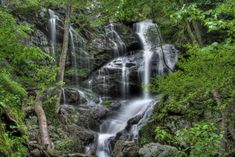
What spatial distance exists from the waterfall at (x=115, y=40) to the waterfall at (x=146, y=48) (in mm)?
1555

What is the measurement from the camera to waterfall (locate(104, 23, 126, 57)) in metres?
23.5

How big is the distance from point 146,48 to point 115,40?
2286 mm

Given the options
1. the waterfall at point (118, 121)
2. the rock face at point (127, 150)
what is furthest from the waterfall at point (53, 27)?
the rock face at point (127, 150)

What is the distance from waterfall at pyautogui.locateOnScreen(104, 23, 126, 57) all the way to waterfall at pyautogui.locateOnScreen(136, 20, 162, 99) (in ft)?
5.10

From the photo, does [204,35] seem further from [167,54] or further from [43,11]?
[43,11]

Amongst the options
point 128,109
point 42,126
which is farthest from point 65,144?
point 128,109

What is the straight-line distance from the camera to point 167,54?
2197 centimetres

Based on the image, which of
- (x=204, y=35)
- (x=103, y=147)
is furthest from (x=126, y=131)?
(x=204, y=35)

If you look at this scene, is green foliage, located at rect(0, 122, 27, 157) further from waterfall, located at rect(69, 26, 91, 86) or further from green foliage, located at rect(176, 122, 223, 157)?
waterfall, located at rect(69, 26, 91, 86)

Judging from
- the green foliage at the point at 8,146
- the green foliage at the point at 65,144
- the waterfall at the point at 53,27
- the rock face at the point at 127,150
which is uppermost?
the waterfall at the point at 53,27

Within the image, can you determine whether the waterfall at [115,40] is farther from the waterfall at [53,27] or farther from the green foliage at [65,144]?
the green foliage at [65,144]

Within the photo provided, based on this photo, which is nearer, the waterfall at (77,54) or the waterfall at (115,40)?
the waterfall at (77,54)

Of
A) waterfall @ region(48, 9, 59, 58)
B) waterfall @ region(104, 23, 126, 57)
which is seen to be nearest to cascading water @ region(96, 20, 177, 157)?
waterfall @ region(104, 23, 126, 57)

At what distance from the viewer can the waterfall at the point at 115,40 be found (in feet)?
77.0
